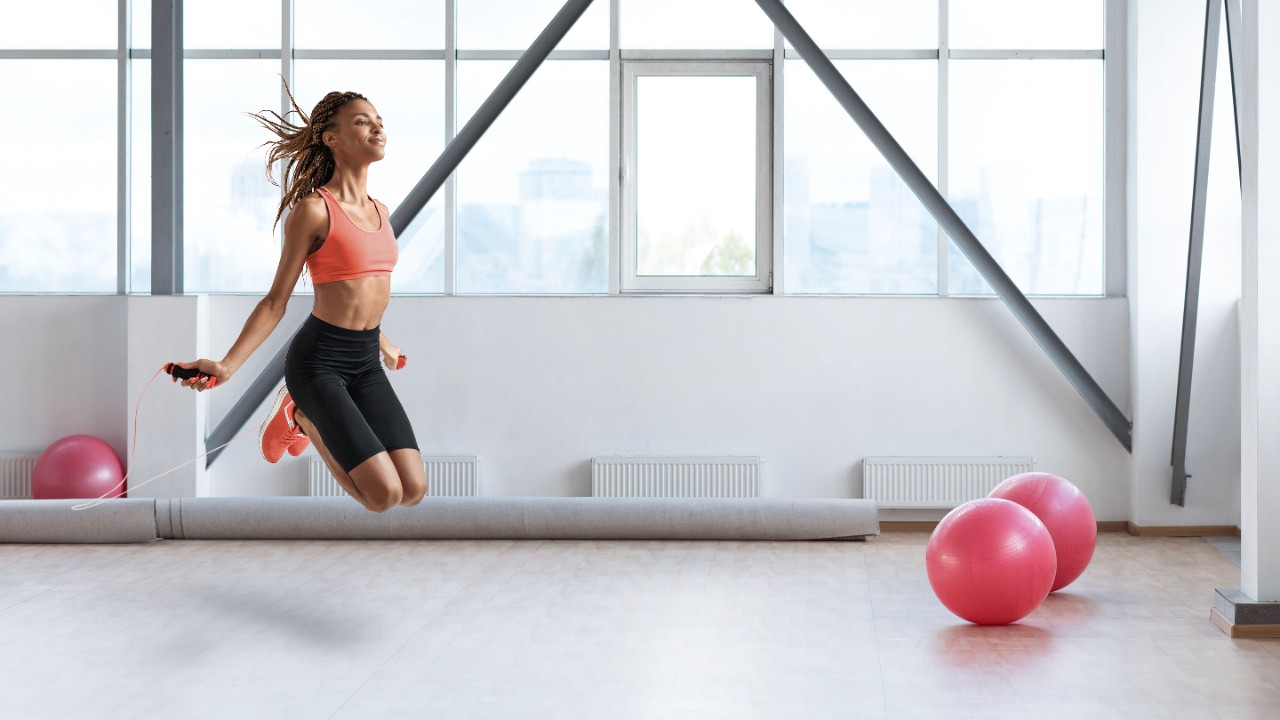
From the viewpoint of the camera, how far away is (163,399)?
24.1 feet

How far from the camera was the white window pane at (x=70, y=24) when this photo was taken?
7.79m

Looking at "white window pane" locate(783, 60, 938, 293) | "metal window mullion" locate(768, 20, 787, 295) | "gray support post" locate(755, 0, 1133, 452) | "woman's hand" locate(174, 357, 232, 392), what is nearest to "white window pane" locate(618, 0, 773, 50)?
"metal window mullion" locate(768, 20, 787, 295)

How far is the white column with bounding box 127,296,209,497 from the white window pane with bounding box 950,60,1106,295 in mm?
5026

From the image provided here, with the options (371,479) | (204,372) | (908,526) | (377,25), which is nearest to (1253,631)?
(908,526)

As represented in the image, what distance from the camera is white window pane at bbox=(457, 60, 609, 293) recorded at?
7.59 m

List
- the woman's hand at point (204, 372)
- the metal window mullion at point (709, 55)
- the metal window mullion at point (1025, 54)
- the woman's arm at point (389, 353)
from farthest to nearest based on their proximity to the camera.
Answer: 1. the metal window mullion at point (709, 55)
2. the metal window mullion at point (1025, 54)
3. the woman's arm at point (389, 353)
4. the woman's hand at point (204, 372)

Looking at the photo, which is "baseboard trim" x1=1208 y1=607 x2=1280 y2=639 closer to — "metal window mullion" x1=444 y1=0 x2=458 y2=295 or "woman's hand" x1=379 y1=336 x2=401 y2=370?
"woman's hand" x1=379 y1=336 x2=401 y2=370

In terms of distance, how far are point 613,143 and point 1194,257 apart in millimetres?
3557

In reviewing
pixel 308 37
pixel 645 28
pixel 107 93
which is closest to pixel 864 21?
pixel 645 28

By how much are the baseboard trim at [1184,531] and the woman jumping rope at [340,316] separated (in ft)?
15.5

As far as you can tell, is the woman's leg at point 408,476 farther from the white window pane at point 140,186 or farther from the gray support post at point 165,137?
the white window pane at point 140,186

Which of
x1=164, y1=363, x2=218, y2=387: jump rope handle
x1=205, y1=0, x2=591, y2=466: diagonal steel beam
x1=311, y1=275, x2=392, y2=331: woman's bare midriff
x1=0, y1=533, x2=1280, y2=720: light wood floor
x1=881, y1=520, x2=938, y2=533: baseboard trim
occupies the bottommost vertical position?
x1=0, y1=533, x2=1280, y2=720: light wood floor

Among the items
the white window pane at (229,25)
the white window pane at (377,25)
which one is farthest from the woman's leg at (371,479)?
the white window pane at (229,25)

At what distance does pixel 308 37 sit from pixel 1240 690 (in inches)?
257
